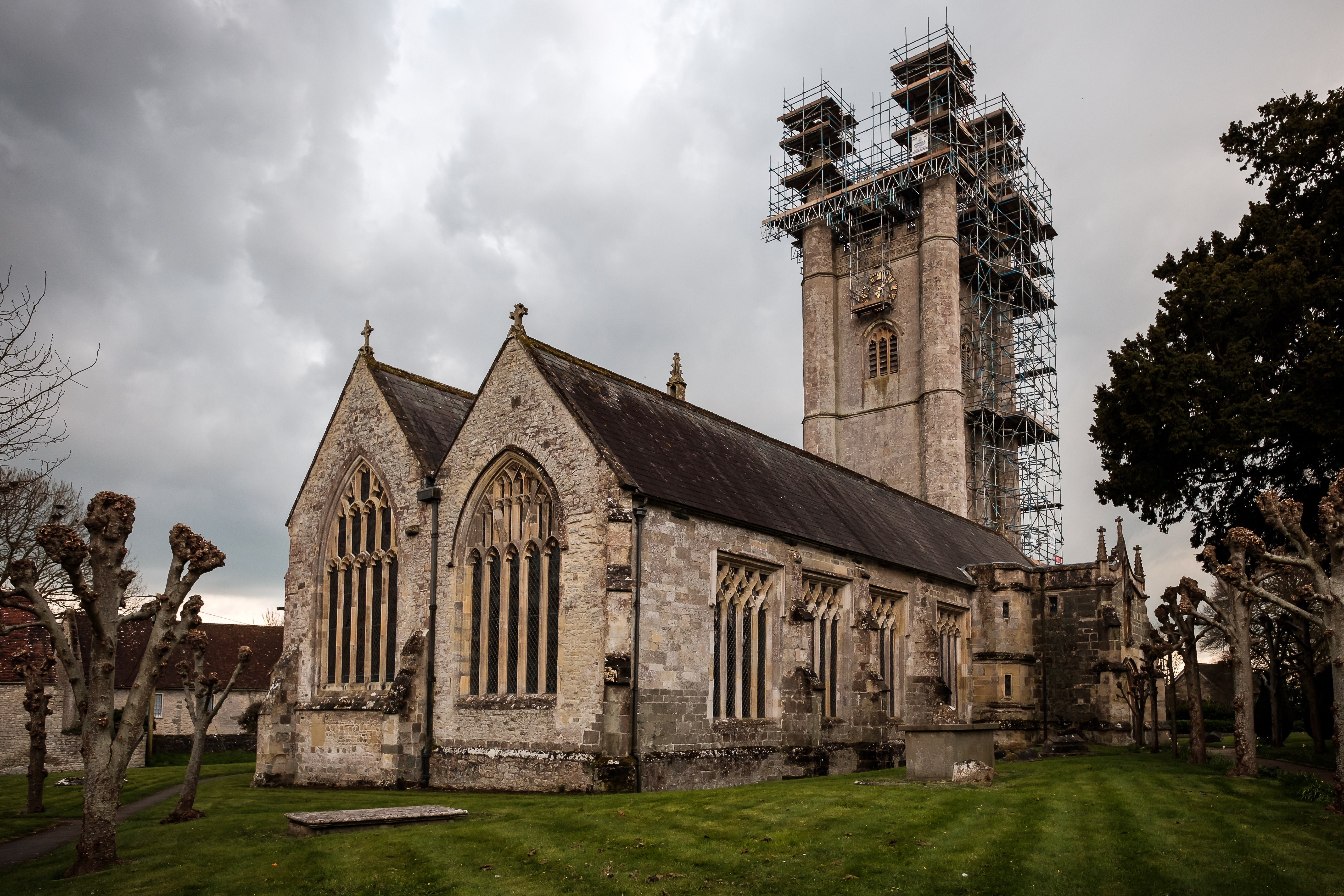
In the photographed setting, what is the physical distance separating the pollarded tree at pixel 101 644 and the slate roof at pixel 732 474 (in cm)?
919

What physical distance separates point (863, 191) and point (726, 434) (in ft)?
105

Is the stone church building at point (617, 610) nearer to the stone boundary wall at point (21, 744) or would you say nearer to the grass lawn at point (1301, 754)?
the grass lawn at point (1301, 754)

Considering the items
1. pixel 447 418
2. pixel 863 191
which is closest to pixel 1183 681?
pixel 863 191

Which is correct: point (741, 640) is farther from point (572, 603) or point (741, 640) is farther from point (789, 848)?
point (789, 848)

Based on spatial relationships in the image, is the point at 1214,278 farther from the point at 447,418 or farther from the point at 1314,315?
the point at 447,418

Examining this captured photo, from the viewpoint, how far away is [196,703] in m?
18.6

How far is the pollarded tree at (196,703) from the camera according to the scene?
1769cm

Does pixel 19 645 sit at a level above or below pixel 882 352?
below

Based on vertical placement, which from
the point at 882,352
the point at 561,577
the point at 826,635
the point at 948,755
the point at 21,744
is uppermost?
the point at 882,352

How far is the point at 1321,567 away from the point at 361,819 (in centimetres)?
1570

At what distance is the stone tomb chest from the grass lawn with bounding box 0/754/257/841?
14076mm

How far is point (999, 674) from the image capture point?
3538 cm

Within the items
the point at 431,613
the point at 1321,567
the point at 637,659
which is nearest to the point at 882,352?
the point at 431,613

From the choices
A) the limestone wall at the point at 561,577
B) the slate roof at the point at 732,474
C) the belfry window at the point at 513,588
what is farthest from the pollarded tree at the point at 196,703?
the slate roof at the point at 732,474
